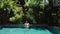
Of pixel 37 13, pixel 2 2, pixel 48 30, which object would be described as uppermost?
pixel 2 2

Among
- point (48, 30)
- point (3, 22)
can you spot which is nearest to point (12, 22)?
point (3, 22)

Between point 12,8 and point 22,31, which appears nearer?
point 22,31

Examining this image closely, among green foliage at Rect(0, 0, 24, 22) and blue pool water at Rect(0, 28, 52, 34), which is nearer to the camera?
blue pool water at Rect(0, 28, 52, 34)

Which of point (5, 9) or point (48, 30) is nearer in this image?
point (48, 30)

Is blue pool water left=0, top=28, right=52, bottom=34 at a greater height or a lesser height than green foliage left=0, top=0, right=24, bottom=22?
lesser

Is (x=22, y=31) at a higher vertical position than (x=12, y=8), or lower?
lower

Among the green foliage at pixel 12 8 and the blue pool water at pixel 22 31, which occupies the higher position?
the green foliage at pixel 12 8

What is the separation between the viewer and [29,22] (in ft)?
45.8

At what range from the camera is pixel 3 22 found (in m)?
14.2

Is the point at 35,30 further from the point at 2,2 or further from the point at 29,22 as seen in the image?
the point at 2,2

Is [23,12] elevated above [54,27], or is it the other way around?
[23,12]

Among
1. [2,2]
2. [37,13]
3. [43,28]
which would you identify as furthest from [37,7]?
[2,2]

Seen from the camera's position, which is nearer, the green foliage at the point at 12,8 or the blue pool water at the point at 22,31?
the blue pool water at the point at 22,31

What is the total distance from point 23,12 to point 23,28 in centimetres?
134
